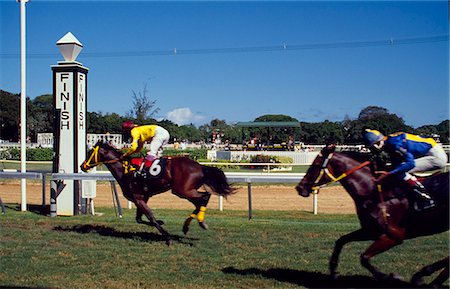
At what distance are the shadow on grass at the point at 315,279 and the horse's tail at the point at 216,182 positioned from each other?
71.6 inches

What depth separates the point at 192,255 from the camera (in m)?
7.04

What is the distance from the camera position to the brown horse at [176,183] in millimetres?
7883

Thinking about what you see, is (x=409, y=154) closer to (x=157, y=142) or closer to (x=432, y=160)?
(x=432, y=160)

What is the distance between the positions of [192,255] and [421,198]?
10.7 ft

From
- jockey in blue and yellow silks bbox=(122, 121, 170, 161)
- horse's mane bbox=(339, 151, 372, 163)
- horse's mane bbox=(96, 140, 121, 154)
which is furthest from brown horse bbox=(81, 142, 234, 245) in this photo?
horse's mane bbox=(339, 151, 372, 163)

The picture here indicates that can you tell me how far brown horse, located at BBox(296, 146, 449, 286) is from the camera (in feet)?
16.6

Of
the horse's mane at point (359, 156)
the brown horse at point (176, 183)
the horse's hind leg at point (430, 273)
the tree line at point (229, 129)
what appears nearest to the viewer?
the horse's hind leg at point (430, 273)

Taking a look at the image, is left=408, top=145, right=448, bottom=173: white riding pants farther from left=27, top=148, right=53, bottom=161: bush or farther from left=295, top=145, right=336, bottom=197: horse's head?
left=27, top=148, right=53, bottom=161: bush

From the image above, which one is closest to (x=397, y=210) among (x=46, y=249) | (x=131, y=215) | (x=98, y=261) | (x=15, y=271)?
(x=98, y=261)

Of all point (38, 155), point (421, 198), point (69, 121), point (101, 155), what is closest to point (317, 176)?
point (421, 198)

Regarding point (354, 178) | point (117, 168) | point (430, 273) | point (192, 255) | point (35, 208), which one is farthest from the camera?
point (35, 208)

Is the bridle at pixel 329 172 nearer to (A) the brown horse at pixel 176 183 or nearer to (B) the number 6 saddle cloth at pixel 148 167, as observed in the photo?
(A) the brown horse at pixel 176 183

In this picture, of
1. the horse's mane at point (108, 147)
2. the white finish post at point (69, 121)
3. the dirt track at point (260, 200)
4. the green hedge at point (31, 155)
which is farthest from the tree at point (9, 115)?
the horse's mane at point (108, 147)

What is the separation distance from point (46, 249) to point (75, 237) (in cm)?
93
